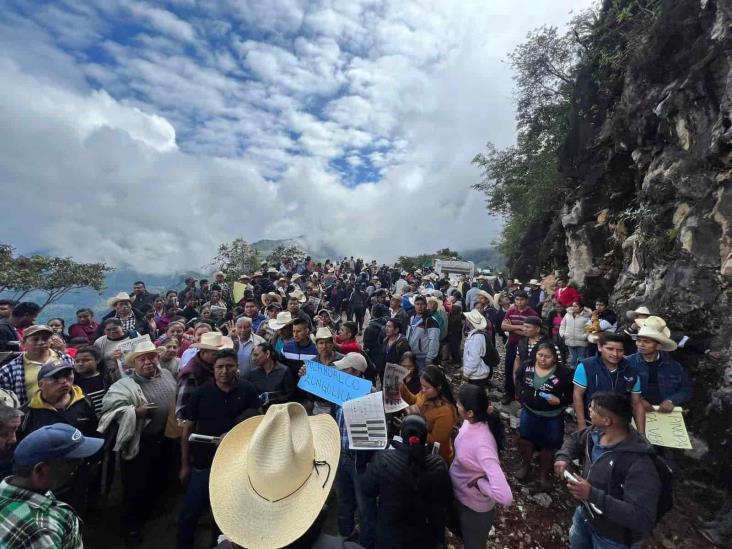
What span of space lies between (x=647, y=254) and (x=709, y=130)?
2982 mm

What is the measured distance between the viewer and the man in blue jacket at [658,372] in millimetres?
4238

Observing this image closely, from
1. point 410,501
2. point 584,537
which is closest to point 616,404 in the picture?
point 584,537

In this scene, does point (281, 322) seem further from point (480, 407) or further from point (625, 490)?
point (625, 490)

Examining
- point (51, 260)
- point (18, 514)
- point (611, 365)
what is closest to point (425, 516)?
point (18, 514)

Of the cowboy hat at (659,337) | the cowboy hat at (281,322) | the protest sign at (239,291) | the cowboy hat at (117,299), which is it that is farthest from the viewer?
the protest sign at (239,291)

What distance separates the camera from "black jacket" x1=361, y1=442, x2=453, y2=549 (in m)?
2.47

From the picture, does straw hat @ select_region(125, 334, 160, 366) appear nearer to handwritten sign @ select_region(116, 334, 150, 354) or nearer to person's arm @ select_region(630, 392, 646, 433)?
handwritten sign @ select_region(116, 334, 150, 354)

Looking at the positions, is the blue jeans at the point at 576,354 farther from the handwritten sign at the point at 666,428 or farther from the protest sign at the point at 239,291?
the protest sign at the point at 239,291

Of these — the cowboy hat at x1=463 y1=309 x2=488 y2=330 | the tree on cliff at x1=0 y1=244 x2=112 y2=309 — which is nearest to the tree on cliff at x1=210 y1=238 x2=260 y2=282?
the tree on cliff at x1=0 y1=244 x2=112 y2=309

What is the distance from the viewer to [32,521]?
1.84m

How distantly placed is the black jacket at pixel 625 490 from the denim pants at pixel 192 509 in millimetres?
3462

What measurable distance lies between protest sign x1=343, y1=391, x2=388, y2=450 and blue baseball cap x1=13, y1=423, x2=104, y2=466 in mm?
2037

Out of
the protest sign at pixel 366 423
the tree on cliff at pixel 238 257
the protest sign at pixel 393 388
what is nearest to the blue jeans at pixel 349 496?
the protest sign at pixel 366 423

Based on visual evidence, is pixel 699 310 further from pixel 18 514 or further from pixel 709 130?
pixel 18 514
